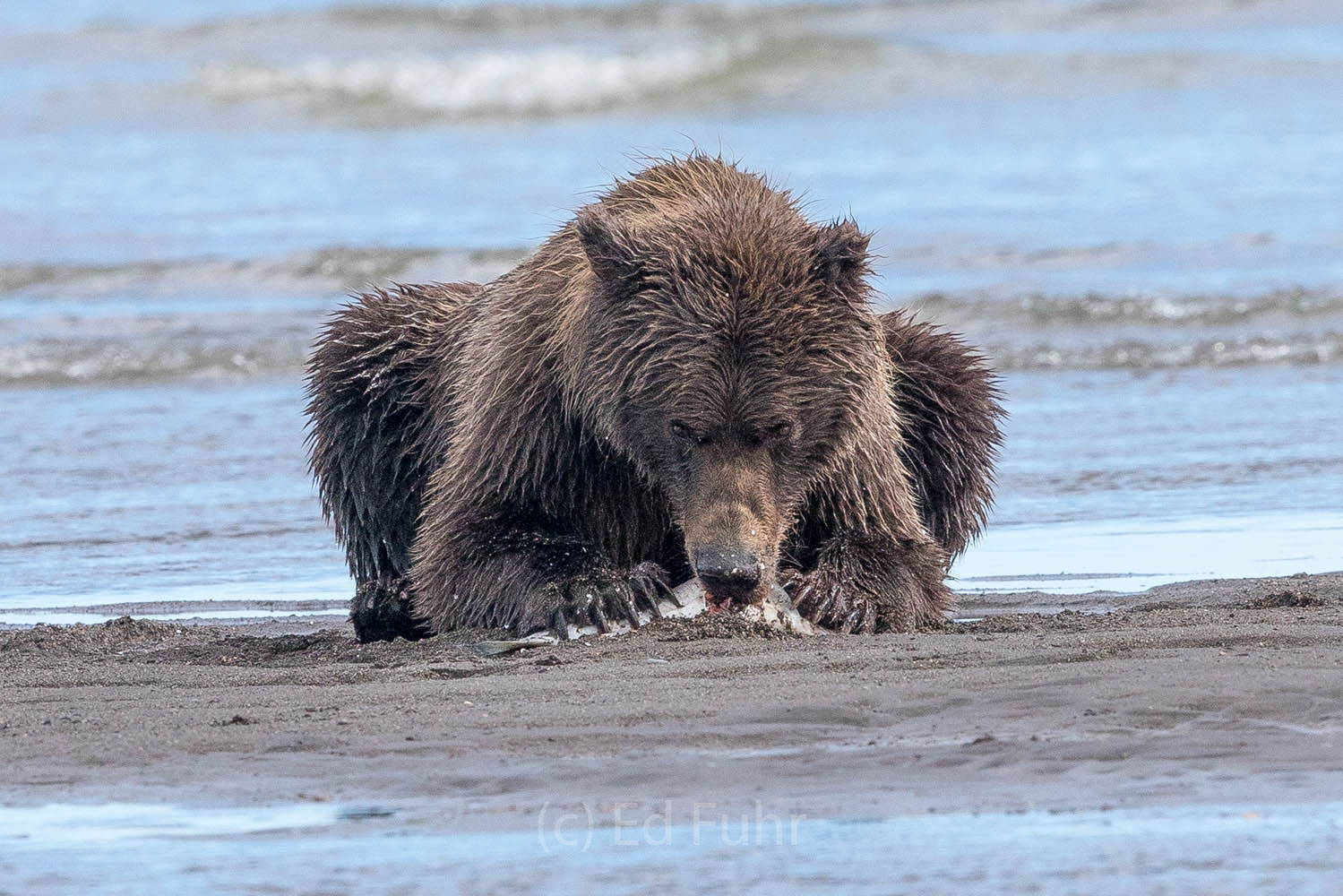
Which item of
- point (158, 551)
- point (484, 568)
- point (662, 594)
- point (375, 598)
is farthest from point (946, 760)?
point (158, 551)

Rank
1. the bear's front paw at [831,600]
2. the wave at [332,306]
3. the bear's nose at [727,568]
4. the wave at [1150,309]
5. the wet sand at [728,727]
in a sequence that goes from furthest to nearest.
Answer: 1. the wave at [1150,309]
2. the wave at [332,306]
3. the bear's front paw at [831,600]
4. the bear's nose at [727,568]
5. the wet sand at [728,727]

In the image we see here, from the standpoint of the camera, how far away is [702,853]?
377cm

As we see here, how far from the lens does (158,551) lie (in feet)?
30.8

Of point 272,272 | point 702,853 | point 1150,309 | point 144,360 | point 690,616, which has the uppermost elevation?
point 272,272

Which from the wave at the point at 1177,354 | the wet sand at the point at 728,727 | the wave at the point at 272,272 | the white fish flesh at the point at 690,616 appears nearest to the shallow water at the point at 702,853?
the wet sand at the point at 728,727

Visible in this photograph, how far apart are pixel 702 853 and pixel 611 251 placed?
281 cm

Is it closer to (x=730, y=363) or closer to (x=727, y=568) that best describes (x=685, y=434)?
(x=730, y=363)

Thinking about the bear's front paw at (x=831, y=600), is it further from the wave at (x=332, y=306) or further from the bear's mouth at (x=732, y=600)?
the wave at (x=332, y=306)

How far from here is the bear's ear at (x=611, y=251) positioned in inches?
245

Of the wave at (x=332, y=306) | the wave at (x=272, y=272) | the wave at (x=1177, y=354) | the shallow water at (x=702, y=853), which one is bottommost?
the shallow water at (x=702, y=853)

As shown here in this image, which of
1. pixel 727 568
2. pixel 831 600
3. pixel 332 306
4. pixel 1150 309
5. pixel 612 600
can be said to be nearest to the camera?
pixel 727 568

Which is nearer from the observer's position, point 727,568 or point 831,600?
point 727,568

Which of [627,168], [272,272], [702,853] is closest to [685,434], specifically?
[702,853]

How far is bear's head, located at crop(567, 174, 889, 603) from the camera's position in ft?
19.6
